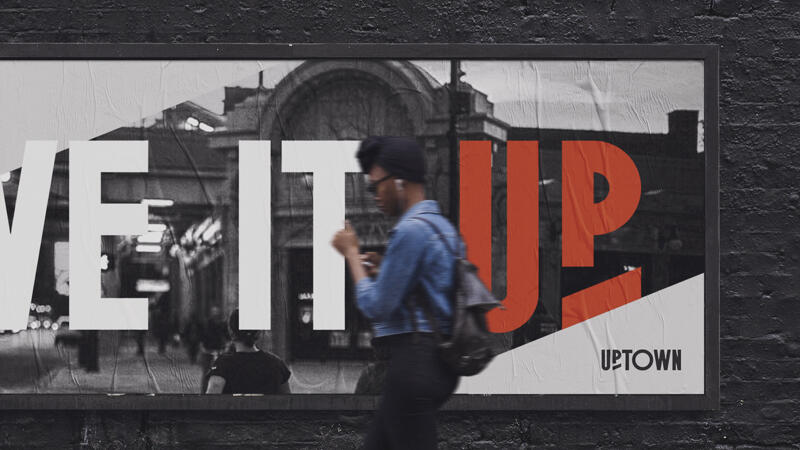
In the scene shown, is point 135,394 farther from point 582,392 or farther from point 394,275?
point 394,275

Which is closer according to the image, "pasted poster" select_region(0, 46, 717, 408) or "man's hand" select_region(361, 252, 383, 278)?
"man's hand" select_region(361, 252, 383, 278)

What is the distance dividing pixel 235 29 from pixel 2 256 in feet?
6.59

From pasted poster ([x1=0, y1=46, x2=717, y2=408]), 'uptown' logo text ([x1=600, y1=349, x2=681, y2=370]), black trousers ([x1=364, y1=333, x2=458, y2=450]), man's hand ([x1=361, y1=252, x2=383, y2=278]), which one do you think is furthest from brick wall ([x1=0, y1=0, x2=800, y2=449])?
black trousers ([x1=364, y1=333, x2=458, y2=450])

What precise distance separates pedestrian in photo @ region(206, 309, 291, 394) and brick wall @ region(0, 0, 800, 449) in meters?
0.19

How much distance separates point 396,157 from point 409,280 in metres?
Result: 0.46

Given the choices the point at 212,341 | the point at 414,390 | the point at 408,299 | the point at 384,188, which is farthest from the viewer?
the point at 212,341

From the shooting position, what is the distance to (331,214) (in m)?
6.06

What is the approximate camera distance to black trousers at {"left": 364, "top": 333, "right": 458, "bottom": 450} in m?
3.41

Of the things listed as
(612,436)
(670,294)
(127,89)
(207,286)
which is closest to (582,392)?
(612,436)

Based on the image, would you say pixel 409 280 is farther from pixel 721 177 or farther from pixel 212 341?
pixel 721 177

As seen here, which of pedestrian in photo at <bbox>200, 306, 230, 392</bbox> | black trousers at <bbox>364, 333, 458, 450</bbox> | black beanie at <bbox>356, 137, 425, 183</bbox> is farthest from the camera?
pedestrian in photo at <bbox>200, 306, 230, 392</bbox>

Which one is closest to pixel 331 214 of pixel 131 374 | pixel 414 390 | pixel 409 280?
pixel 131 374

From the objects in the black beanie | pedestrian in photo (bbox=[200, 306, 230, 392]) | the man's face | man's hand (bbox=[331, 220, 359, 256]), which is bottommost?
pedestrian in photo (bbox=[200, 306, 230, 392])

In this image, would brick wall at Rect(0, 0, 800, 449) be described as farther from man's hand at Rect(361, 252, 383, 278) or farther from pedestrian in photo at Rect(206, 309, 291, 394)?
man's hand at Rect(361, 252, 383, 278)
